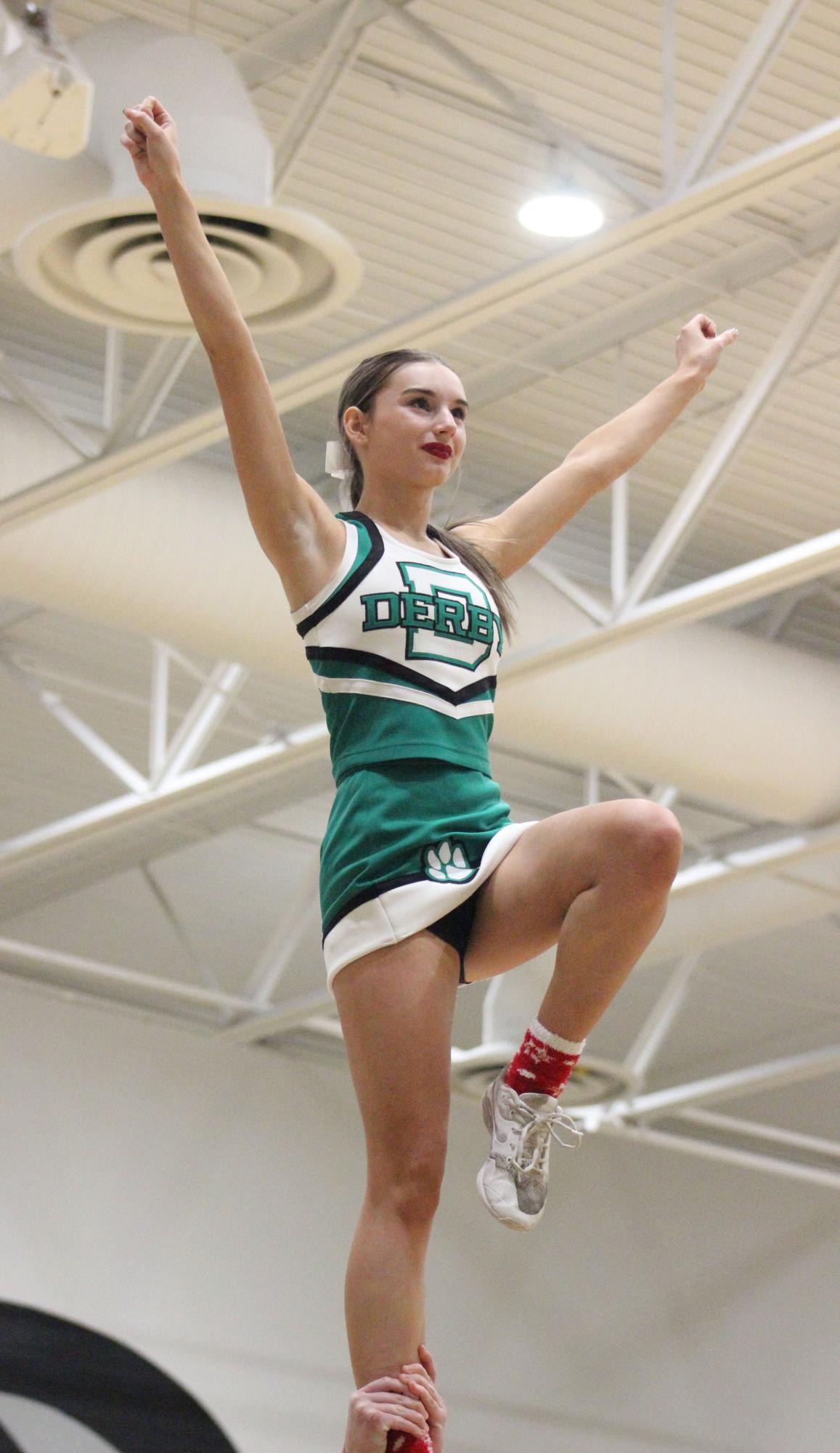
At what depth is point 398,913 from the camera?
124 inches

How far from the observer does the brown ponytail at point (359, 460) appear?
352 cm

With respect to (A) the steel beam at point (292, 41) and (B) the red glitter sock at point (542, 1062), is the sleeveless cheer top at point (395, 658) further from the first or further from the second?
(A) the steel beam at point (292, 41)

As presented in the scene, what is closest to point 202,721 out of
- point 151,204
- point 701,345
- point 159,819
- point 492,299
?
point 159,819

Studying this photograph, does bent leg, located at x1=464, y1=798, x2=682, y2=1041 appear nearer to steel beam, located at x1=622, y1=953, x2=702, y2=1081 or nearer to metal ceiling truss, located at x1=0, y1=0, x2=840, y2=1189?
metal ceiling truss, located at x1=0, y1=0, x2=840, y2=1189

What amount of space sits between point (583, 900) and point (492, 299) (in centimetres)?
438

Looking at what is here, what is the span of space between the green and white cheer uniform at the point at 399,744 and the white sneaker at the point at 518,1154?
0.33 meters

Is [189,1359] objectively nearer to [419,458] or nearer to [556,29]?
[556,29]

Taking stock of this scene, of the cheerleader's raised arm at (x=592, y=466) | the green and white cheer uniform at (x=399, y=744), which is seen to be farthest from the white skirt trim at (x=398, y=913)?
the cheerleader's raised arm at (x=592, y=466)

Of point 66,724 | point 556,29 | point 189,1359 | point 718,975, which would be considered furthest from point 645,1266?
point 556,29

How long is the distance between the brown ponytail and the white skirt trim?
0.61m

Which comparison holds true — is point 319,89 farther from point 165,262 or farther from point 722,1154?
point 722,1154

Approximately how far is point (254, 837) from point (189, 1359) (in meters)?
3.98

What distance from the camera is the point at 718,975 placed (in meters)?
15.8

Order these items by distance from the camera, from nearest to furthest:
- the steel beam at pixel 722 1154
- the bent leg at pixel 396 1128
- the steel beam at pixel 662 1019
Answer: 1. the bent leg at pixel 396 1128
2. the steel beam at pixel 662 1019
3. the steel beam at pixel 722 1154
